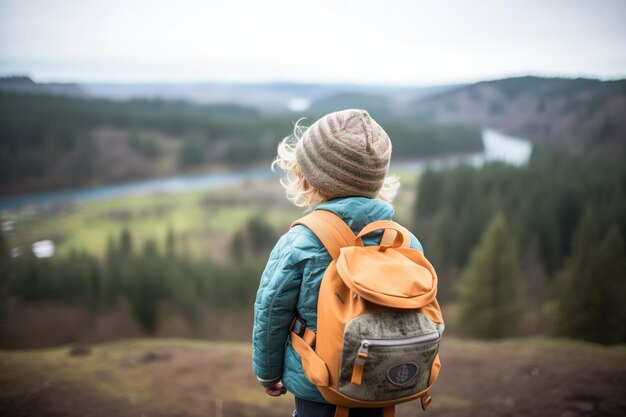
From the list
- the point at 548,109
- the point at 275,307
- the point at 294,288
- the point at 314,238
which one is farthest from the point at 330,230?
the point at 548,109

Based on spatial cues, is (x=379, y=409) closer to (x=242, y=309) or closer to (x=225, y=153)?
(x=242, y=309)

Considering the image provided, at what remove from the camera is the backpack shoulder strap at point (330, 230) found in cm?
217

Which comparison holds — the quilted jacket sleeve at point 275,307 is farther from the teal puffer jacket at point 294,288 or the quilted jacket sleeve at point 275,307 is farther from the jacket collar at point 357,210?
the jacket collar at point 357,210

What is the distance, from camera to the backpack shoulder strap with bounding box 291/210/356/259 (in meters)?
2.17

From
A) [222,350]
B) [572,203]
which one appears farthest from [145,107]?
[222,350]

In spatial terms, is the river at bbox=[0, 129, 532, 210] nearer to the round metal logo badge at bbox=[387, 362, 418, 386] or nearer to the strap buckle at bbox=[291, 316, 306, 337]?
the strap buckle at bbox=[291, 316, 306, 337]

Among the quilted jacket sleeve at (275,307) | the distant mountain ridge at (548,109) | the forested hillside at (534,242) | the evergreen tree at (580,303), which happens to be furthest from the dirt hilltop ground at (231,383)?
the distant mountain ridge at (548,109)

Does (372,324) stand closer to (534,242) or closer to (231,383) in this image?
(231,383)

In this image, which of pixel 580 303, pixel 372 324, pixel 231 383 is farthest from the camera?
pixel 580 303

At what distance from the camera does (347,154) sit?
2254mm

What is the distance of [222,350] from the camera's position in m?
8.89

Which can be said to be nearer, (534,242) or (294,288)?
(294,288)

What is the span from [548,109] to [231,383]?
162 feet

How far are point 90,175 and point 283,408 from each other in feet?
A: 202
